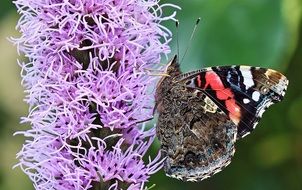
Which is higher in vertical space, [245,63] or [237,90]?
[237,90]

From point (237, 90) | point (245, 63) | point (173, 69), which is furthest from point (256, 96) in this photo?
point (245, 63)

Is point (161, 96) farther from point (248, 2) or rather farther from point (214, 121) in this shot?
point (248, 2)

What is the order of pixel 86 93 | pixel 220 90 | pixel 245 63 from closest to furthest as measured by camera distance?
1. pixel 86 93
2. pixel 220 90
3. pixel 245 63

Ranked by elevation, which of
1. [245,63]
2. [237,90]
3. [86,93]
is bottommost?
[245,63]

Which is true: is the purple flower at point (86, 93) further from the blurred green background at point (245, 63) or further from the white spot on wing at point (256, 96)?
the blurred green background at point (245, 63)

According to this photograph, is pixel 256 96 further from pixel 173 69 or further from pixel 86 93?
pixel 86 93

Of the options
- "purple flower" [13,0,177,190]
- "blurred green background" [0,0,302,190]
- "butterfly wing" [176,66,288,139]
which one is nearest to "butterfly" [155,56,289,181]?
"butterfly wing" [176,66,288,139]

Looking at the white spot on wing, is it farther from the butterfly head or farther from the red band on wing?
the butterfly head
